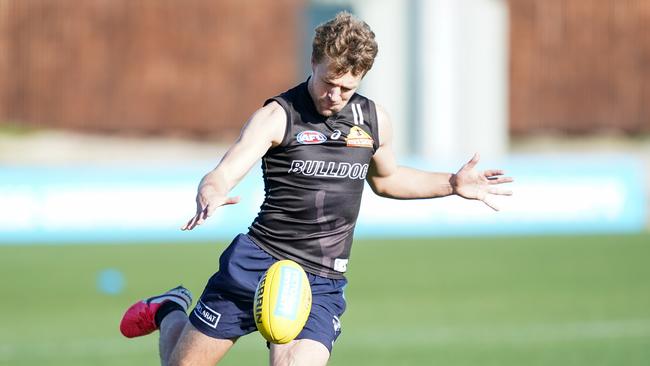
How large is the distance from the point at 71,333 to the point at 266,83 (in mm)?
19798

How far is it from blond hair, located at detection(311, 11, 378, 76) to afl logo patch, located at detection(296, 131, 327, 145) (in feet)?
1.23

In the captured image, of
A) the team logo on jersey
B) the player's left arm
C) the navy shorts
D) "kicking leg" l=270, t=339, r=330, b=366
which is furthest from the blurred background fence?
"kicking leg" l=270, t=339, r=330, b=366

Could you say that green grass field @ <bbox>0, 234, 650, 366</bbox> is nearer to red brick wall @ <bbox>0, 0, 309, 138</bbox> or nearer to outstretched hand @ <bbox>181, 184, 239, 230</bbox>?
outstretched hand @ <bbox>181, 184, 239, 230</bbox>

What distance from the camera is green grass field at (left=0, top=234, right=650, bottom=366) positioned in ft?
33.7

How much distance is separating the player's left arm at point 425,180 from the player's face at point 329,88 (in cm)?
48

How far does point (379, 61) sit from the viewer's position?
21875 millimetres

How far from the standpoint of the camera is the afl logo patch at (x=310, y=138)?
21.2ft

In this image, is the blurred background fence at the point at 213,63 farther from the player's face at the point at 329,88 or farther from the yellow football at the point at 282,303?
the yellow football at the point at 282,303

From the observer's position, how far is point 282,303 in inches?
238

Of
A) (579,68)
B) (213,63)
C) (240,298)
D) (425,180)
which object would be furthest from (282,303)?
(579,68)

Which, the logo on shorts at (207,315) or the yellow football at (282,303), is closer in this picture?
the yellow football at (282,303)

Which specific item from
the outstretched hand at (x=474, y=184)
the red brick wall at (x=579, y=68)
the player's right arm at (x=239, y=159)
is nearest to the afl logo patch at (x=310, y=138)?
the player's right arm at (x=239, y=159)

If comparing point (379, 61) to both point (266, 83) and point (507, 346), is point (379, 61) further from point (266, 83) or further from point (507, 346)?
point (507, 346)

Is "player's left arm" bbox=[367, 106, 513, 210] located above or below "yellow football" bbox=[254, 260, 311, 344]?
above
